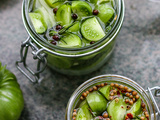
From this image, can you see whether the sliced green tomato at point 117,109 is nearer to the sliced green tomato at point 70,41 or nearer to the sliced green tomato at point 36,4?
the sliced green tomato at point 70,41

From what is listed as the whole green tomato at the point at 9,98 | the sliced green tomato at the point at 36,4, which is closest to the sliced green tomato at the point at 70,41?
the sliced green tomato at the point at 36,4

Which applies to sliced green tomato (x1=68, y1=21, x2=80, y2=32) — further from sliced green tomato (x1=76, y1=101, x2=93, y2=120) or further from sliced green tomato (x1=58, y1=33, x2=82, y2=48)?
sliced green tomato (x1=76, y1=101, x2=93, y2=120)

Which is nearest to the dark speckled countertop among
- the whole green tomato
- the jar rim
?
the whole green tomato

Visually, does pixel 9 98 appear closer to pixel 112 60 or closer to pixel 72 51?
pixel 72 51

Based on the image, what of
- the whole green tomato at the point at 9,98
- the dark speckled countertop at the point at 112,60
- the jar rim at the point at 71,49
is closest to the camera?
the jar rim at the point at 71,49

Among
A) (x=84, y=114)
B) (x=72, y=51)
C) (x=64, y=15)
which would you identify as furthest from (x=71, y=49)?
(x=84, y=114)

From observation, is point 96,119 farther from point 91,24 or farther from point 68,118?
point 91,24
